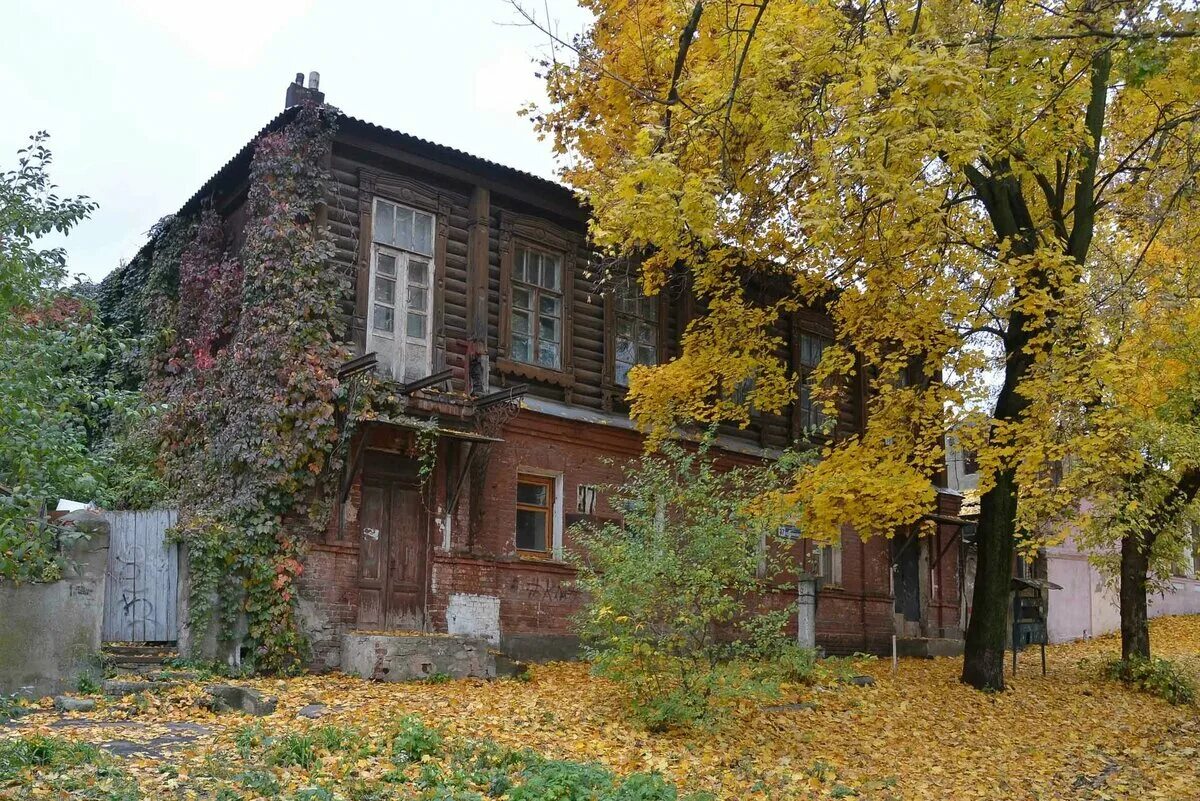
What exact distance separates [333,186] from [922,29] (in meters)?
8.40

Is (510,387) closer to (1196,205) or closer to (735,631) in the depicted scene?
(735,631)

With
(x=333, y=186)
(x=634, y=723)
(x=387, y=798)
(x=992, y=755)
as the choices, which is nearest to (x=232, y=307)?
(x=333, y=186)

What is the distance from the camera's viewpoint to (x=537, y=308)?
16938 millimetres

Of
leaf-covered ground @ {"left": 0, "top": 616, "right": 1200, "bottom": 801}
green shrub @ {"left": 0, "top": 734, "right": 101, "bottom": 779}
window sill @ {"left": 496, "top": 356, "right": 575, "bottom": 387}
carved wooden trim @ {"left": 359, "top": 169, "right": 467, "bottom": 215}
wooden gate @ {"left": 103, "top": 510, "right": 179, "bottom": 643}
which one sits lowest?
leaf-covered ground @ {"left": 0, "top": 616, "right": 1200, "bottom": 801}

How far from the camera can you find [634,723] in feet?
34.9

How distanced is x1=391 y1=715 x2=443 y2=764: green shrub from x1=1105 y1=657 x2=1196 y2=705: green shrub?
41.1 ft

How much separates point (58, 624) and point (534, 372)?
764 centimetres

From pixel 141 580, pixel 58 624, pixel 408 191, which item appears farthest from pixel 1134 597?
Result: pixel 58 624

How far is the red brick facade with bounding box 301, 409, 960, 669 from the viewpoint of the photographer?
14070 millimetres

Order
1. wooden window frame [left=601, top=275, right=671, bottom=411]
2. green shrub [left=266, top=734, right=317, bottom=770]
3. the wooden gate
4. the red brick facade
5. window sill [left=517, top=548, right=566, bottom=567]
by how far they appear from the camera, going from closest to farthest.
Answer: green shrub [left=266, top=734, right=317, bottom=770], the wooden gate, the red brick facade, window sill [left=517, top=548, right=566, bottom=567], wooden window frame [left=601, top=275, right=671, bottom=411]

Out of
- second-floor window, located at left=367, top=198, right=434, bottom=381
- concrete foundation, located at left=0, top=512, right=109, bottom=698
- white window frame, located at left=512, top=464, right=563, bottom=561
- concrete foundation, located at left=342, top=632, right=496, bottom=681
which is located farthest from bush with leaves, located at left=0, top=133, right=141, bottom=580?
white window frame, located at left=512, top=464, right=563, bottom=561

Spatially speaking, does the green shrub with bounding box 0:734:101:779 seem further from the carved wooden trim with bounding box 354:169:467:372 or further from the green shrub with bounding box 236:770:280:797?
the carved wooden trim with bounding box 354:169:467:372

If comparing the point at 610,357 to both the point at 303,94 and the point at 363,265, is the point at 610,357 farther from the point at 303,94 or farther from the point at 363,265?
the point at 303,94

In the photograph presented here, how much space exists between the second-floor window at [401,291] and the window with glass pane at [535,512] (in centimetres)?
249
